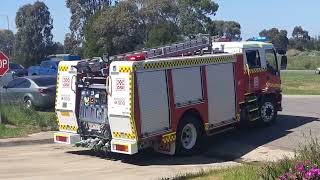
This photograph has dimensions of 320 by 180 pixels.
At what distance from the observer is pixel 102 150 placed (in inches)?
509

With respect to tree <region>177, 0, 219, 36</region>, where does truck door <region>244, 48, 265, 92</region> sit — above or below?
below

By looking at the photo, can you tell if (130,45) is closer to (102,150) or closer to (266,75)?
(266,75)

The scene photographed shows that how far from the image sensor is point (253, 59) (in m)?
16.7

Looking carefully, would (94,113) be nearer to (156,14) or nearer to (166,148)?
(166,148)

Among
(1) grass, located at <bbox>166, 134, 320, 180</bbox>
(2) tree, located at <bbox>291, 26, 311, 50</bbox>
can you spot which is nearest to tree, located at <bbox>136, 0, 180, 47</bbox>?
(1) grass, located at <bbox>166, 134, 320, 180</bbox>

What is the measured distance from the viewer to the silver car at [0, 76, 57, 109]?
22094 mm

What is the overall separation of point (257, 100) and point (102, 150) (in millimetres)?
5805

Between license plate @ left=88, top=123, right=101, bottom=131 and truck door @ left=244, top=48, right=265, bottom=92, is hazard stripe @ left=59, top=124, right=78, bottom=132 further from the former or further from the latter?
truck door @ left=244, top=48, right=265, bottom=92

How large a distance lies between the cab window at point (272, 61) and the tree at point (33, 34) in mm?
71832

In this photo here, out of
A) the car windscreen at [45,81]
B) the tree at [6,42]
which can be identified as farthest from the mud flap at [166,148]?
the tree at [6,42]

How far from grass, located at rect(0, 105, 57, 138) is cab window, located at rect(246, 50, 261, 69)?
19.9 feet

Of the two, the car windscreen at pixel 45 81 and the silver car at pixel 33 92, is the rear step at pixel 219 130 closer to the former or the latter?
the silver car at pixel 33 92

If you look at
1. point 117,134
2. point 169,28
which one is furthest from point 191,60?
point 169,28

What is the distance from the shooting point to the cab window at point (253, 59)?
→ 53.8 feet
